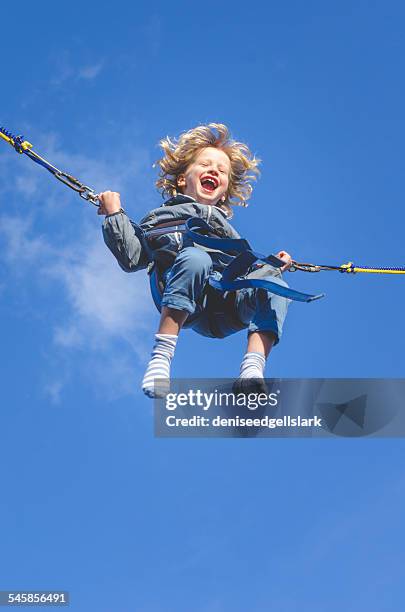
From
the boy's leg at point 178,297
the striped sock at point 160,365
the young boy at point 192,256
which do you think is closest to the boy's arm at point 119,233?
the young boy at point 192,256

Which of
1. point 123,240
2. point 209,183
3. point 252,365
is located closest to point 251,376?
point 252,365

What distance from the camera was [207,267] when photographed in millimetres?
6855

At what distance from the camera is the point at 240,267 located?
6730 mm

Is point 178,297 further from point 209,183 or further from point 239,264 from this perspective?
point 209,183

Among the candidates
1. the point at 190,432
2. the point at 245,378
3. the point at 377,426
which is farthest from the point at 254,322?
the point at 377,426

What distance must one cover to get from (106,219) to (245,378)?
165 cm

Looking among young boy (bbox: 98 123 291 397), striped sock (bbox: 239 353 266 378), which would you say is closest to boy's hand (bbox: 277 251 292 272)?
young boy (bbox: 98 123 291 397)

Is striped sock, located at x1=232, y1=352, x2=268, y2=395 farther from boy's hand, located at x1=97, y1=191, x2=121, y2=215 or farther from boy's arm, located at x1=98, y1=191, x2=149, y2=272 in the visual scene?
boy's hand, located at x1=97, y1=191, x2=121, y2=215

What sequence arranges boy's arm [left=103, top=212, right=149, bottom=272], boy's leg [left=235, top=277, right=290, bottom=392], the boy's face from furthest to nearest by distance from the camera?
the boy's face
boy's arm [left=103, top=212, right=149, bottom=272]
boy's leg [left=235, top=277, right=290, bottom=392]

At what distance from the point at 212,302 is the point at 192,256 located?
785mm

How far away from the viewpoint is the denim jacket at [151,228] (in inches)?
278

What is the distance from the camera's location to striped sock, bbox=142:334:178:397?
6.47 meters

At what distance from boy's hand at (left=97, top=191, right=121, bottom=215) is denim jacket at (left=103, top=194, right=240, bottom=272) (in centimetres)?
5

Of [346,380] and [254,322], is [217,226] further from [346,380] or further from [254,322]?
[346,380]
